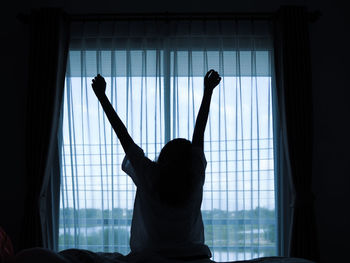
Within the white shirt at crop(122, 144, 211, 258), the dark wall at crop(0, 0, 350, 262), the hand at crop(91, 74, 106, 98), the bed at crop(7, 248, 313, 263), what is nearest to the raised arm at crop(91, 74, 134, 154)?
the hand at crop(91, 74, 106, 98)

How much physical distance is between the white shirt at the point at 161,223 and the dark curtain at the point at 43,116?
1705mm

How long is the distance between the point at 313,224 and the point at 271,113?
0.93m

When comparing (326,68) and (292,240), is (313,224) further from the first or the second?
(326,68)

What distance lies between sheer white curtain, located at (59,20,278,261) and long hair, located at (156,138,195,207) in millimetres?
1595

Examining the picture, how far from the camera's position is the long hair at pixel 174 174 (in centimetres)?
148

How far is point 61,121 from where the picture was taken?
323 centimetres

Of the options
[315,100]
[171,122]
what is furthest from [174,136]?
[315,100]

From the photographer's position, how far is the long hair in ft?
4.85

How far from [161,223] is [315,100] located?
2.23m

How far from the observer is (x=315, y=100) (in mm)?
3258

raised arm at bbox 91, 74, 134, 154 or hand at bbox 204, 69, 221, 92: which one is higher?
hand at bbox 204, 69, 221, 92

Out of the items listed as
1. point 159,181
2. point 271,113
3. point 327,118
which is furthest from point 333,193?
point 159,181

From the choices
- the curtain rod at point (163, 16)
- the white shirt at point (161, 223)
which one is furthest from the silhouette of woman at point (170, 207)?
the curtain rod at point (163, 16)

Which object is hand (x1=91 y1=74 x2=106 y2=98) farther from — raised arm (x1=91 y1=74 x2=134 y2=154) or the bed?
the bed
